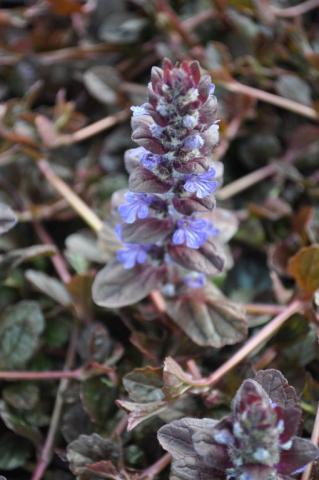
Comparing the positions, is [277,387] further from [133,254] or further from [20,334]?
[20,334]

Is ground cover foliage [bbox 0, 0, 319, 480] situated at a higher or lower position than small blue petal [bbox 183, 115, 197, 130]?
lower

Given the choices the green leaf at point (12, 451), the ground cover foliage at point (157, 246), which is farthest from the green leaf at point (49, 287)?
the green leaf at point (12, 451)

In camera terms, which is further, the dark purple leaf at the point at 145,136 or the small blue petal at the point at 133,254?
the small blue petal at the point at 133,254

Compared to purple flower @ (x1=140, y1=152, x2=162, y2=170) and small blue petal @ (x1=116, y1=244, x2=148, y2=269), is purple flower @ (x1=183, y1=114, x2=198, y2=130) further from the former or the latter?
small blue petal @ (x1=116, y1=244, x2=148, y2=269)

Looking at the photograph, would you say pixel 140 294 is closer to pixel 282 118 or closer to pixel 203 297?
pixel 203 297

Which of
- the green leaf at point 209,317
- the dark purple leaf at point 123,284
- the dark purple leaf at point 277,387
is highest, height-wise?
the dark purple leaf at point 123,284

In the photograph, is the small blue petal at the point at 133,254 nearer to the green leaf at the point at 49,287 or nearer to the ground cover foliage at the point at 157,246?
the ground cover foliage at the point at 157,246

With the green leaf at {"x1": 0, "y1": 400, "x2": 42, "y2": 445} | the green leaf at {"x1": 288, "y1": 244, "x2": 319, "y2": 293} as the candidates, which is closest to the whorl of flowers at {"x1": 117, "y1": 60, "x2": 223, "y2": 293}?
the green leaf at {"x1": 288, "y1": 244, "x2": 319, "y2": 293}
